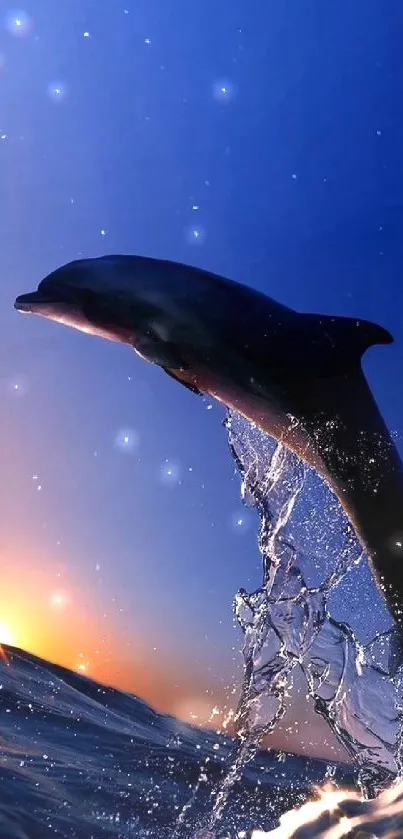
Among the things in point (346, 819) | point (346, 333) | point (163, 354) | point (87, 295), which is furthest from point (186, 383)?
point (346, 819)

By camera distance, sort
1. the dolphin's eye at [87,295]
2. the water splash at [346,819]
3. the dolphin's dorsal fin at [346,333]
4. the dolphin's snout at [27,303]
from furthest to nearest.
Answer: the dolphin's snout at [27,303] → the dolphin's eye at [87,295] → the dolphin's dorsal fin at [346,333] → the water splash at [346,819]

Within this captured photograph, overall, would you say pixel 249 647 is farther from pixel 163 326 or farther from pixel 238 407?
pixel 163 326

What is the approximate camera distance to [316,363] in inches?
206

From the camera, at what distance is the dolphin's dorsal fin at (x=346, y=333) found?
207 inches

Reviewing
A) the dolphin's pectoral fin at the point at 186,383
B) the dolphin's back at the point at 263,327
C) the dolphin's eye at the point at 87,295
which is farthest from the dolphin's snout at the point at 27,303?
the dolphin's pectoral fin at the point at 186,383

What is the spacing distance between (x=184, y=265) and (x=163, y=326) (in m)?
0.59

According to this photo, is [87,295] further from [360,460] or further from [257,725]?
[257,725]

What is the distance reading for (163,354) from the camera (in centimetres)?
497

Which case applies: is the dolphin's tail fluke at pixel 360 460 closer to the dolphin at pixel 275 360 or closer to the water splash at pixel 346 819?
the dolphin at pixel 275 360

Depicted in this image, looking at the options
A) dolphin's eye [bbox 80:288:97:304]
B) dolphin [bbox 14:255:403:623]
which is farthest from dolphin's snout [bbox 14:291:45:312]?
dolphin's eye [bbox 80:288:97:304]

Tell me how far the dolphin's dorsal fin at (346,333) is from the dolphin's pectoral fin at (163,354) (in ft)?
3.44

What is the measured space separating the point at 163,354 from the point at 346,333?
1.47 m

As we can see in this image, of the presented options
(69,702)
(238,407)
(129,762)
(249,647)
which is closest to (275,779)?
(129,762)

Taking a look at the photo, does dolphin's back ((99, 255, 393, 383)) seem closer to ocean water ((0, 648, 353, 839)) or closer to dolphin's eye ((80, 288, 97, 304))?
dolphin's eye ((80, 288, 97, 304))
